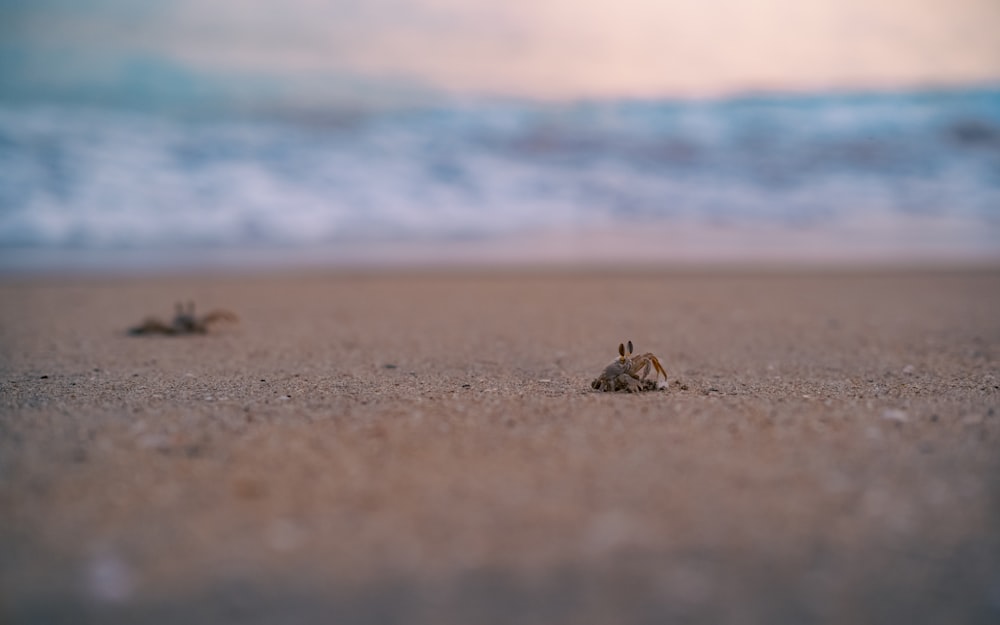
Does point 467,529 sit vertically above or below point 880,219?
below

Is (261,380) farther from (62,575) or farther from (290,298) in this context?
(290,298)

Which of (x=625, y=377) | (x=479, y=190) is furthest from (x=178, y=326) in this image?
(x=479, y=190)

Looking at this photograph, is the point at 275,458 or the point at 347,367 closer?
the point at 275,458

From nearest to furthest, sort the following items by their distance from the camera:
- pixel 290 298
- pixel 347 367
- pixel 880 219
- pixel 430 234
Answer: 1. pixel 347 367
2. pixel 290 298
3. pixel 430 234
4. pixel 880 219

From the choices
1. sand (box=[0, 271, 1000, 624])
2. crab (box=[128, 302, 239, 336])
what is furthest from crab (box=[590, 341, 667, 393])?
crab (box=[128, 302, 239, 336])

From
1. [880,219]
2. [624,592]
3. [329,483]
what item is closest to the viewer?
[624,592]

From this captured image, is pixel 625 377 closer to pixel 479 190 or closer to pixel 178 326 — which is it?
pixel 178 326

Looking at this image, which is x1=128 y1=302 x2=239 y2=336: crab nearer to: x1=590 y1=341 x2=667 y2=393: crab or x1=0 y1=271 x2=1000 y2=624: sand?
x1=0 y1=271 x2=1000 y2=624: sand

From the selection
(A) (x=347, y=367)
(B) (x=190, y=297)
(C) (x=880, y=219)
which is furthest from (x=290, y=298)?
(C) (x=880, y=219)
